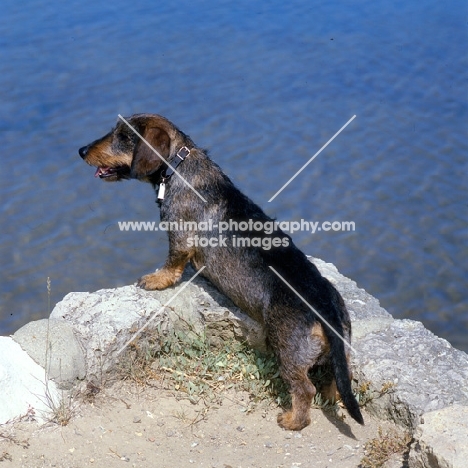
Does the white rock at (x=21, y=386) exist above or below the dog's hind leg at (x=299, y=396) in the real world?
above

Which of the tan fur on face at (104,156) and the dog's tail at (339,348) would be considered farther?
the tan fur on face at (104,156)

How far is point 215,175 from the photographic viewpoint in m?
6.37

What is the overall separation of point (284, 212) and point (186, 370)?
Answer: 328 centimetres

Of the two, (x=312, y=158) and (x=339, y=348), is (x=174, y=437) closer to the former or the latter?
(x=339, y=348)

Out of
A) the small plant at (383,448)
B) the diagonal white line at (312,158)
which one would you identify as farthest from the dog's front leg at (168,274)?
the diagonal white line at (312,158)

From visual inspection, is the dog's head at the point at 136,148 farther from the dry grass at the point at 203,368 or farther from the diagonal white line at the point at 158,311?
the dry grass at the point at 203,368

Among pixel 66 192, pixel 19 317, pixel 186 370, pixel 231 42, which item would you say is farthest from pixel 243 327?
pixel 231 42

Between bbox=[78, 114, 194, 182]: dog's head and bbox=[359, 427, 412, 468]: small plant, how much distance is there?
2507mm

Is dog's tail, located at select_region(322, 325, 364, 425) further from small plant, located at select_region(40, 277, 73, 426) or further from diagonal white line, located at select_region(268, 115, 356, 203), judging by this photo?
diagonal white line, located at select_region(268, 115, 356, 203)

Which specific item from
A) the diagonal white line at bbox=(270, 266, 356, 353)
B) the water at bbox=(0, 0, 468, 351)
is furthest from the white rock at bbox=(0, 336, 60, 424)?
the water at bbox=(0, 0, 468, 351)

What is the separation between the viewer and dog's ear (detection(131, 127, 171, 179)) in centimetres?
618

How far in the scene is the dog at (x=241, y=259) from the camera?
550 centimetres

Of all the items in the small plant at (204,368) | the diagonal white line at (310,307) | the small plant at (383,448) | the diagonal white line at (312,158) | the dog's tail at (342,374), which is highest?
the diagonal white line at (310,307)

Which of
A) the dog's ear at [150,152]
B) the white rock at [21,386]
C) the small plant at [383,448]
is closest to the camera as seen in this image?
the small plant at [383,448]
